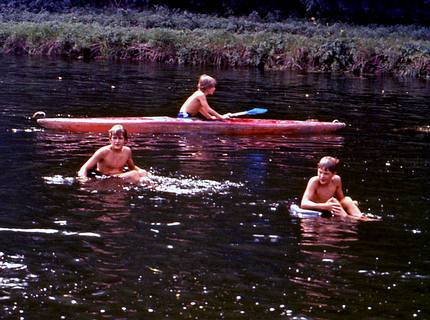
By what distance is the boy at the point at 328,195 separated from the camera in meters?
13.8

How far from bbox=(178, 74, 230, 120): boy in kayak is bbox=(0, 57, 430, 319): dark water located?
25.2 inches

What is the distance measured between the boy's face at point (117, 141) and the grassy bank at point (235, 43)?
20.9 metres

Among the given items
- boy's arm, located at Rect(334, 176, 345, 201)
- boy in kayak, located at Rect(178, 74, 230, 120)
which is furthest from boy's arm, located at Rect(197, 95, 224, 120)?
boy's arm, located at Rect(334, 176, 345, 201)

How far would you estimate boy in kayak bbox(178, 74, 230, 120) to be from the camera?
20.9 metres

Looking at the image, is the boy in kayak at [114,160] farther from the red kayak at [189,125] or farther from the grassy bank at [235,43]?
the grassy bank at [235,43]

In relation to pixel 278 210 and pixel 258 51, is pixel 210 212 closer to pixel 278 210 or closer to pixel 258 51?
pixel 278 210

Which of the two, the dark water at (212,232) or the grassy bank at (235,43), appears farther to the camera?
the grassy bank at (235,43)

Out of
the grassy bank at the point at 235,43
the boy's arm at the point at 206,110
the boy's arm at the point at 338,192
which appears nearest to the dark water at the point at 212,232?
the boy's arm at the point at 338,192

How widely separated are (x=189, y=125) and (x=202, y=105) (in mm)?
488

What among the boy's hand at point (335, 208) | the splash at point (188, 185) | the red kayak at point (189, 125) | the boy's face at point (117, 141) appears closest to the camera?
the boy's hand at point (335, 208)

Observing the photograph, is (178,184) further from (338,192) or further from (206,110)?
(206,110)

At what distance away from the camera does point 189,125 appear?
69.7 feet

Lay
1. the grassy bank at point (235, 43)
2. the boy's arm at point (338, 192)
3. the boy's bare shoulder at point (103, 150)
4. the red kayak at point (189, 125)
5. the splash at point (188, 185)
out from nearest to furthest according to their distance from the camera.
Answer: the boy's arm at point (338, 192) < the splash at point (188, 185) < the boy's bare shoulder at point (103, 150) < the red kayak at point (189, 125) < the grassy bank at point (235, 43)

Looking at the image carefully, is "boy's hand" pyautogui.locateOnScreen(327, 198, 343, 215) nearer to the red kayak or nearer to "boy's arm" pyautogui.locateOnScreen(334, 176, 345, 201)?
"boy's arm" pyautogui.locateOnScreen(334, 176, 345, 201)
